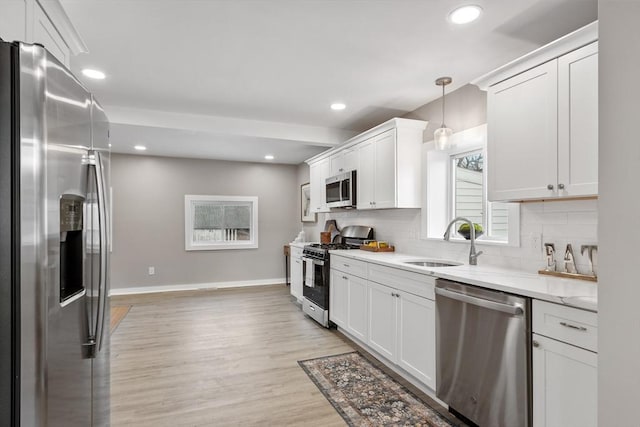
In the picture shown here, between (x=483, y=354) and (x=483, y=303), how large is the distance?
292 millimetres

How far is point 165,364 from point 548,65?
3637mm

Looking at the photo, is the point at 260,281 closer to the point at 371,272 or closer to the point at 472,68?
the point at 371,272

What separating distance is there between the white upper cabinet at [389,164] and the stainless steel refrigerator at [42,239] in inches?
108

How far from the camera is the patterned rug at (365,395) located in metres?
2.25

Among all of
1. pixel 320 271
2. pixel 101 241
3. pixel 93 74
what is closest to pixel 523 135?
pixel 101 241

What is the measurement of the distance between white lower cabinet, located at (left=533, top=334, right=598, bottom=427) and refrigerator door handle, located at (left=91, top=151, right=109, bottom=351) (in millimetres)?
1998

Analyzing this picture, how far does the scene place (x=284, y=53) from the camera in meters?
2.57

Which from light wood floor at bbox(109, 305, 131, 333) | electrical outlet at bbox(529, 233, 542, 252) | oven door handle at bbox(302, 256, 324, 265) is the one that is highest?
electrical outlet at bbox(529, 233, 542, 252)

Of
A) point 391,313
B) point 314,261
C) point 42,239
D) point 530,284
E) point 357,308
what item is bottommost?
point 357,308

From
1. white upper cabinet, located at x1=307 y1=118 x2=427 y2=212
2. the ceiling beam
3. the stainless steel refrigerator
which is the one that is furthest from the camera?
the ceiling beam

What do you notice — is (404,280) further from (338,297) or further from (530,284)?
(338,297)

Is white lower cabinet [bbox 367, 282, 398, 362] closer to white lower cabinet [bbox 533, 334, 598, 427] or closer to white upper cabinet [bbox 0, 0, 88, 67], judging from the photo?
white lower cabinet [bbox 533, 334, 598, 427]

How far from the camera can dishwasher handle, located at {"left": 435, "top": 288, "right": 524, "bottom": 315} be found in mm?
1796

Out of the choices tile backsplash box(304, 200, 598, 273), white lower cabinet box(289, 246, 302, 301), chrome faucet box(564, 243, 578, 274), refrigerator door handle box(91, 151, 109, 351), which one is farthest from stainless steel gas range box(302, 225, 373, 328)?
refrigerator door handle box(91, 151, 109, 351)
